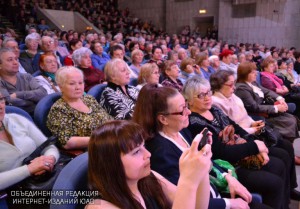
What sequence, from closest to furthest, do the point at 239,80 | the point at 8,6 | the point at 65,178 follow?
the point at 65,178
the point at 239,80
the point at 8,6

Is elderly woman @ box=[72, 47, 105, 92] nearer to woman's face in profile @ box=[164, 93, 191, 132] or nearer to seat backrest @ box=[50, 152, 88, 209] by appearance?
woman's face in profile @ box=[164, 93, 191, 132]

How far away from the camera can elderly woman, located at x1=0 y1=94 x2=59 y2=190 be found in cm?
136

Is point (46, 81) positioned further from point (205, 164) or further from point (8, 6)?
point (8, 6)

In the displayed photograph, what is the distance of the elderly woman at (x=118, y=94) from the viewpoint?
2307 millimetres

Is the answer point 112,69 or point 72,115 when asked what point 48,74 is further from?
point 72,115

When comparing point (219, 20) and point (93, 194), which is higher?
point (219, 20)

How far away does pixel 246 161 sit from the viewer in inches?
71.6

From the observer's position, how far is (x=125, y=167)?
91 centimetres

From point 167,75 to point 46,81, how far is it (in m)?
1.35

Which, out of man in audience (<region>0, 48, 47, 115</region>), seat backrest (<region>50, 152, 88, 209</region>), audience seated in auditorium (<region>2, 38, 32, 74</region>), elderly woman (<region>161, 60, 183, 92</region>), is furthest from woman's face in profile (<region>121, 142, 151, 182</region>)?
audience seated in auditorium (<region>2, 38, 32, 74</region>)

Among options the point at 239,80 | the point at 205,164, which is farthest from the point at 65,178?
the point at 239,80

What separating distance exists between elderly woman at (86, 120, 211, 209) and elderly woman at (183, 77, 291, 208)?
88 cm

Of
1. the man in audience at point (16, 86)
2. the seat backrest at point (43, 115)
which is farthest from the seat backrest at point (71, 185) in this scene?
the man in audience at point (16, 86)

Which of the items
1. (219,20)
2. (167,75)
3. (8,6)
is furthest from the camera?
(219,20)
